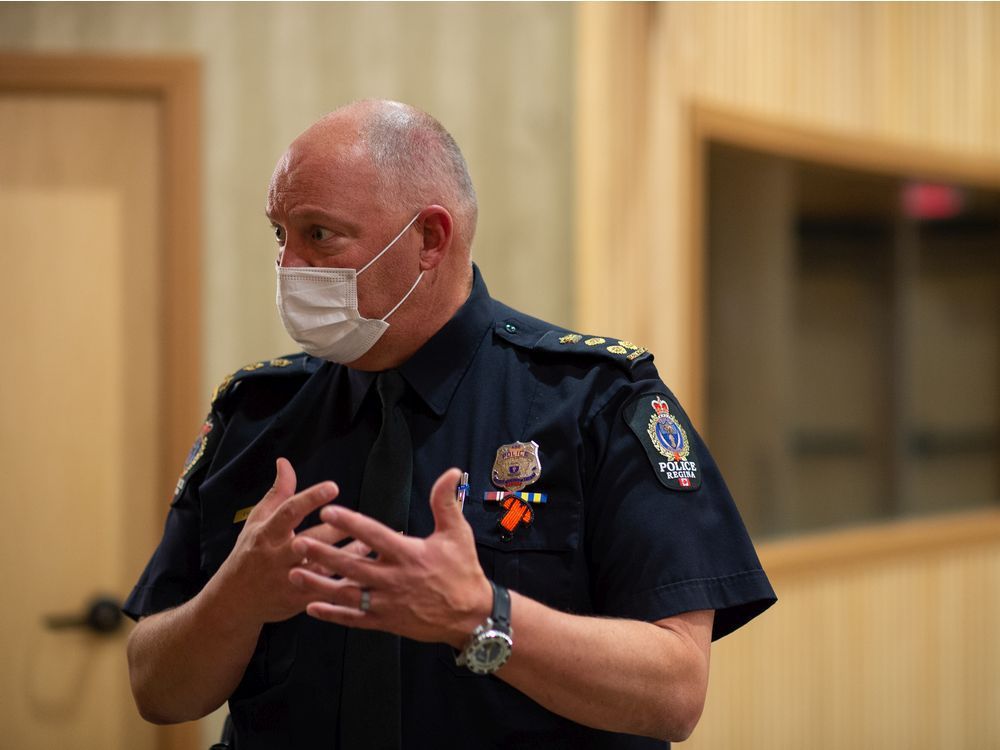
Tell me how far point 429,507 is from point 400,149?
49 cm

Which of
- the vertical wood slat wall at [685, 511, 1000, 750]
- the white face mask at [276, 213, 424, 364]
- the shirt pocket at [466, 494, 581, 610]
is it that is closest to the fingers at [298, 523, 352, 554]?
the shirt pocket at [466, 494, 581, 610]

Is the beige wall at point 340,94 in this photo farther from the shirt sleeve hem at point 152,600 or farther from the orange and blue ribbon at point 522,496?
the orange and blue ribbon at point 522,496

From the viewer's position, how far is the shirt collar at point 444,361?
1444mm

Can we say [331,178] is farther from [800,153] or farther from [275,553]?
[800,153]

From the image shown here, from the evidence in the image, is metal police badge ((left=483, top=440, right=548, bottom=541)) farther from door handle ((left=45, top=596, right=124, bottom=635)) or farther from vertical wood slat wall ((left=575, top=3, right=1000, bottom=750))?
door handle ((left=45, top=596, right=124, bottom=635))

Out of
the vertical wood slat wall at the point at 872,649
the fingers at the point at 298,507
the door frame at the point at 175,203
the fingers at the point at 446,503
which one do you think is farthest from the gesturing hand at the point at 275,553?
the vertical wood slat wall at the point at 872,649

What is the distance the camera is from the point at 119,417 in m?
2.67

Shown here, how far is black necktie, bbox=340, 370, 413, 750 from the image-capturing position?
1323mm

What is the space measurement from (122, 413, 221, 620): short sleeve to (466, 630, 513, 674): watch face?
1.95ft

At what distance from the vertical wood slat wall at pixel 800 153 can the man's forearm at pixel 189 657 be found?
5.08 feet

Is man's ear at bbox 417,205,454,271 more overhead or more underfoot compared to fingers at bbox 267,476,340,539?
more overhead

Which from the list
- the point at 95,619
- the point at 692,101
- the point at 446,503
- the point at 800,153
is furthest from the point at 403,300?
the point at 800,153

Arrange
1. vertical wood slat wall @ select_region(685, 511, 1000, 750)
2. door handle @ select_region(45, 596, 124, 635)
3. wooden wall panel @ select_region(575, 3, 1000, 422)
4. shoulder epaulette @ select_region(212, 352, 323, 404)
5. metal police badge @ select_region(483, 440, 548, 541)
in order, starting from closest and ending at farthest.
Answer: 1. metal police badge @ select_region(483, 440, 548, 541)
2. shoulder epaulette @ select_region(212, 352, 323, 404)
3. door handle @ select_region(45, 596, 124, 635)
4. wooden wall panel @ select_region(575, 3, 1000, 422)
5. vertical wood slat wall @ select_region(685, 511, 1000, 750)

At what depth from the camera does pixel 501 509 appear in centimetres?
135
